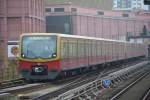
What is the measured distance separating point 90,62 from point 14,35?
42188 millimetres

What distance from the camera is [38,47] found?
93.0ft

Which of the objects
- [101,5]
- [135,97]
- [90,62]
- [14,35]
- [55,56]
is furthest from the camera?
[101,5]

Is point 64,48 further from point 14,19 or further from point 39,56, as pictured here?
point 14,19

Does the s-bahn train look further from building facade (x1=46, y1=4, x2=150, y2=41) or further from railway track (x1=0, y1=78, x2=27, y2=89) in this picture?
building facade (x1=46, y1=4, x2=150, y2=41)

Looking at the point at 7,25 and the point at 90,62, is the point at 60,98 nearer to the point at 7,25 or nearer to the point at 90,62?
the point at 90,62

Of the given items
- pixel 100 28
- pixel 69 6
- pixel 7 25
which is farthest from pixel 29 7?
pixel 100 28

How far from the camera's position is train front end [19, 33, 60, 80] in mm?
27953

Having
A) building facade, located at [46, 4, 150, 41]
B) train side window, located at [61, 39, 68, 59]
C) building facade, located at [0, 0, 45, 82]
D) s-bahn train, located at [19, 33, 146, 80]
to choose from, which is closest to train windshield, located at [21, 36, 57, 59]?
s-bahn train, located at [19, 33, 146, 80]

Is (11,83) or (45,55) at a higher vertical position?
(45,55)

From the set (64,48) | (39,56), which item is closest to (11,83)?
(39,56)

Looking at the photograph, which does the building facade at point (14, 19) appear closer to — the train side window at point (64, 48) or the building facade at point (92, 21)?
the building facade at point (92, 21)

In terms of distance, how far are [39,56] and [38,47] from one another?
52 cm

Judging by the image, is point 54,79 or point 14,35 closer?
point 54,79

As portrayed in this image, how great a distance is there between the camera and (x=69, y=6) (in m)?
120
